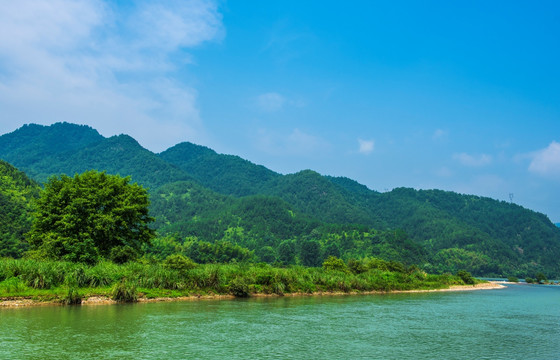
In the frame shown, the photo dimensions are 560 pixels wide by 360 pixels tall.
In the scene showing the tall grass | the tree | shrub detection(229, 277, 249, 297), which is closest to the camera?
the tall grass

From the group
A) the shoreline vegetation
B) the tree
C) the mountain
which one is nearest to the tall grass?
the shoreline vegetation

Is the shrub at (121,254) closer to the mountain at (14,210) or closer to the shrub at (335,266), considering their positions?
the mountain at (14,210)

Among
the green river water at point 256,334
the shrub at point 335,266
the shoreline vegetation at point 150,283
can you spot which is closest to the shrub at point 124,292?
the shoreline vegetation at point 150,283

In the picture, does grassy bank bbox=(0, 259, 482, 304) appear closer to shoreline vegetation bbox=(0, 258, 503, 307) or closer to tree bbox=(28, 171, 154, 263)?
shoreline vegetation bbox=(0, 258, 503, 307)

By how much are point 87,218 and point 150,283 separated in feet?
37.5

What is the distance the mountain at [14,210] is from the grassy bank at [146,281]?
15.8 meters

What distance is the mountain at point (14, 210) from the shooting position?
6906 centimetres

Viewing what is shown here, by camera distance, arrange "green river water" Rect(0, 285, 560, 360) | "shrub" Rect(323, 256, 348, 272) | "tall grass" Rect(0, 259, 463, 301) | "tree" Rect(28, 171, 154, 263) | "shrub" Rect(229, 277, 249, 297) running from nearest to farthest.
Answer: "green river water" Rect(0, 285, 560, 360) → "tall grass" Rect(0, 259, 463, 301) → "tree" Rect(28, 171, 154, 263) → "shrub" Rect(229, 277, 249, 297) → "shrub" Rect(323, 256, 348, 272)

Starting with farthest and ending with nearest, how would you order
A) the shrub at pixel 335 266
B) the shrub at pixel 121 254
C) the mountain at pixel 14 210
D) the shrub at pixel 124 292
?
the shrub at pixel 335 266 → the mountain at pixel 14 210 → the shrub at pixel 121 254 → the shrub at pixel 124 292

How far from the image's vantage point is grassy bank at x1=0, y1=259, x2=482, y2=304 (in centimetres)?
3488

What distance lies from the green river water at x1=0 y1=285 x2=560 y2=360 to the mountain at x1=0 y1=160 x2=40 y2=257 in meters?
26.7

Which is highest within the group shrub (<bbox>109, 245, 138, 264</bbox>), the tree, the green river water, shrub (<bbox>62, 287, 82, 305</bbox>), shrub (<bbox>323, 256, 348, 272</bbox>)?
the tree

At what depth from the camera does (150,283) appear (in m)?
41.1

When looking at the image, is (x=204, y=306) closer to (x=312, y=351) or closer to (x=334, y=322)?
(x=334, y=322)
